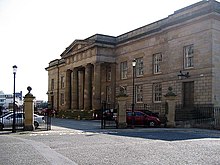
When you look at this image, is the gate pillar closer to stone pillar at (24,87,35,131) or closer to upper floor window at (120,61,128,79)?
stone pillar at (24,87,35,131)

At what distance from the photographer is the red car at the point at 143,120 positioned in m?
28.5

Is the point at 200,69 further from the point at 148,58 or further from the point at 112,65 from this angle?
the point at 112,65

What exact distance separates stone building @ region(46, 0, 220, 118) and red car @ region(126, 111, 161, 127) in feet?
20.8

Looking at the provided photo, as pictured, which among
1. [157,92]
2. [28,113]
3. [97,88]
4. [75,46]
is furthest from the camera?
[75,46]

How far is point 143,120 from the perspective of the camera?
2867 centimetres

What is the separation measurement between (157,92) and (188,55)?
7183 millimetres

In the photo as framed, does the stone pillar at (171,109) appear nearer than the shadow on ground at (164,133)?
No

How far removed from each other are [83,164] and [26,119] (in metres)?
14.6

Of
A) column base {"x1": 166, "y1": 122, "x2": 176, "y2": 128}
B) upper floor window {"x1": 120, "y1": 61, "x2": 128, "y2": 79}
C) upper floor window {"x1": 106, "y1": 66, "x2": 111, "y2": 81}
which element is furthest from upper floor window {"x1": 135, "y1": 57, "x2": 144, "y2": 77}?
column base {"x1": 166, "y1": 122, "x2": 176, "y2": 128}

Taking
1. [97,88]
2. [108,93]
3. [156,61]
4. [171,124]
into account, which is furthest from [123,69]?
[171,124]

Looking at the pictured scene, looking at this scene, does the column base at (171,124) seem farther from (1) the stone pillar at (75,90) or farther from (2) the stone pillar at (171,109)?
(1) the stone pillar at (75,90)

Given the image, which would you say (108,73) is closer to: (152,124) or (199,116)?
(199,116)

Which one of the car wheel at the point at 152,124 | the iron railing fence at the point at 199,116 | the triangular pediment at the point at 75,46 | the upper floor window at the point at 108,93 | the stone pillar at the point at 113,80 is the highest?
the triangular pediment at the point at 75,46

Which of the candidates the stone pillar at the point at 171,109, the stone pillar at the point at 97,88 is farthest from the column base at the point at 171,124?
the stone pillar at the point at 97,88
